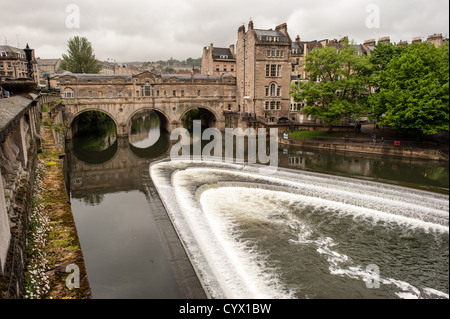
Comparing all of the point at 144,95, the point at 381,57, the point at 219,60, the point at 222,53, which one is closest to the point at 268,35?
the point at 381,57

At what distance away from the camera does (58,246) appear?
24.7 ft

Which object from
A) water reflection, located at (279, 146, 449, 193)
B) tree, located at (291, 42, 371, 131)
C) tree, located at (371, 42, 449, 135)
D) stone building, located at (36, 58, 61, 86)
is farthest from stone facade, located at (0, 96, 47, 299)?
stone building, located at (36, 58, 61, 86)

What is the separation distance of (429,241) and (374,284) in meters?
4.15

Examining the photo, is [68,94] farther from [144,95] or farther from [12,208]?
[12,208]

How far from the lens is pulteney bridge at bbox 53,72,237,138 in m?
41.1

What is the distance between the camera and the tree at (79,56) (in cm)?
5709

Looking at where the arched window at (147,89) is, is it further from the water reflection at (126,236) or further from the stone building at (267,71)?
the water reflection at (126,236)

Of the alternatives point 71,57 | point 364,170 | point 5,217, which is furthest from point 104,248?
point 71,57

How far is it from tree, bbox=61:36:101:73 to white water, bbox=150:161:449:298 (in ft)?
141

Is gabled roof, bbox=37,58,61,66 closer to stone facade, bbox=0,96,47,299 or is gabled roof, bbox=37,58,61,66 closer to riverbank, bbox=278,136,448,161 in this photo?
riverbank, bbox=278,136,448,161

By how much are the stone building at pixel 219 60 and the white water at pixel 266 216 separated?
40906 mm

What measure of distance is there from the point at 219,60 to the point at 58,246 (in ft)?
189

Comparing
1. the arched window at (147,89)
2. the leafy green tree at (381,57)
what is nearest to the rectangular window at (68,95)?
the arched window at (147,89)
